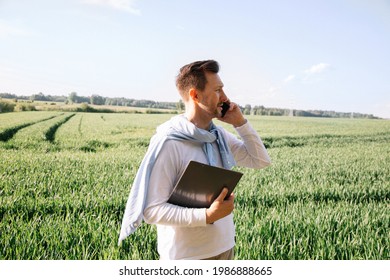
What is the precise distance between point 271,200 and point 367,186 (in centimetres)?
116

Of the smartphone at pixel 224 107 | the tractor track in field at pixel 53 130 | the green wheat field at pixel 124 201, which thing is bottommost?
the green wheat field at pixel 124 201

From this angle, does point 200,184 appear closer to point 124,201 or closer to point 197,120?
point 197,120

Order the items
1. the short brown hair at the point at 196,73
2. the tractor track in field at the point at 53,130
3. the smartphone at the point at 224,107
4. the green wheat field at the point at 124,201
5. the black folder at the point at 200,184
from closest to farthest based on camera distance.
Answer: the black folder at the point at 200,184 < the short brown hair at the point at 196,73 < the smartphone at the point at 224,107 < the green wheat field at the point at 124,201 < the tractor track in field at the point at 53,130

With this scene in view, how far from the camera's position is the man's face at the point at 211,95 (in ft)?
4.09

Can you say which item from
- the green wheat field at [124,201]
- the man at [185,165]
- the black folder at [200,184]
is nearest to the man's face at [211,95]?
the man at [185,165]

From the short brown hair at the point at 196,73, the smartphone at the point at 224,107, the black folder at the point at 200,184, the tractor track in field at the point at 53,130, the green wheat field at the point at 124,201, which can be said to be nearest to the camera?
the black folder at the point at 200,184

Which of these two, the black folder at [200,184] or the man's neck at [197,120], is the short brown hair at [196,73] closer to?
the man's neck at [197,120]

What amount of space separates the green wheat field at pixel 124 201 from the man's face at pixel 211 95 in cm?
107

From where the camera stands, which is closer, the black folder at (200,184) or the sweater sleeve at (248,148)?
the black folder at (200,184)

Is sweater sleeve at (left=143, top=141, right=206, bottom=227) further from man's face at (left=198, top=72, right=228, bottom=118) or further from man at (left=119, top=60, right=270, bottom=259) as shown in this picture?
man's face at (left=198, top=72, right=228, bottom=118)

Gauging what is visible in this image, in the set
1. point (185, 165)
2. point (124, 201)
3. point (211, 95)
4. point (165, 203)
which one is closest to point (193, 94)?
point (211, 95)
